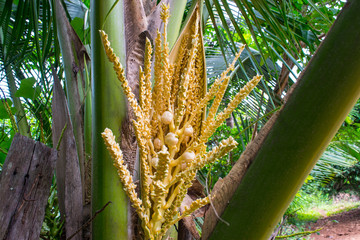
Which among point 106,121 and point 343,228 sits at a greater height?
point 106,121

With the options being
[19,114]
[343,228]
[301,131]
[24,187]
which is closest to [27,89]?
[19,114]

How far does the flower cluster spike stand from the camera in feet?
1.87

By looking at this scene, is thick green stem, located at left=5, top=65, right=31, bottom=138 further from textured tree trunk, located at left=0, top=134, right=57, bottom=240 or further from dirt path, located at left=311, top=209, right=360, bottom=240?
dirt path, located at left=311, top=209, right=360, bottom=240

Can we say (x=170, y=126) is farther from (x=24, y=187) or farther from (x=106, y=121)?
(x=24, y=187)

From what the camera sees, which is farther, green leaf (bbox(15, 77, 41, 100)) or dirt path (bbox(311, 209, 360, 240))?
dirt path (bbox(311, 209, 360, 240))

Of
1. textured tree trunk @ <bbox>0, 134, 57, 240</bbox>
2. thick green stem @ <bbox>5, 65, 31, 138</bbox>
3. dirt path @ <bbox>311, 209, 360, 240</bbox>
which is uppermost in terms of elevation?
thick green stem @ <bbox>5, 65, 31, 138</bbox>

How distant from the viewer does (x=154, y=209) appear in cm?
59

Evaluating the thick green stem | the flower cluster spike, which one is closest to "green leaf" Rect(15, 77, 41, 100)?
the thick green stem

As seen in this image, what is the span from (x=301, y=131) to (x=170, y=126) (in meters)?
0.28

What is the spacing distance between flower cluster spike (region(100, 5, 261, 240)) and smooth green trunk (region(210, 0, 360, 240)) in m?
0.07

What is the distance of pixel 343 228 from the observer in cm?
647

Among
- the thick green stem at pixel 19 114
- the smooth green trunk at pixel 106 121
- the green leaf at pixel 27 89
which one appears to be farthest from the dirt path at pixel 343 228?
the smooth green trunk at pixel 106 121

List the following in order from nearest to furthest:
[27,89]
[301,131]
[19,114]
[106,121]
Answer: [301,131] → [106,121] → [27,89] → [19,114]

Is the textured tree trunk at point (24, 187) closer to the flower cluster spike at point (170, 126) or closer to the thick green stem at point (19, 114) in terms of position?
the flower cluster spike at point (170, 126)
